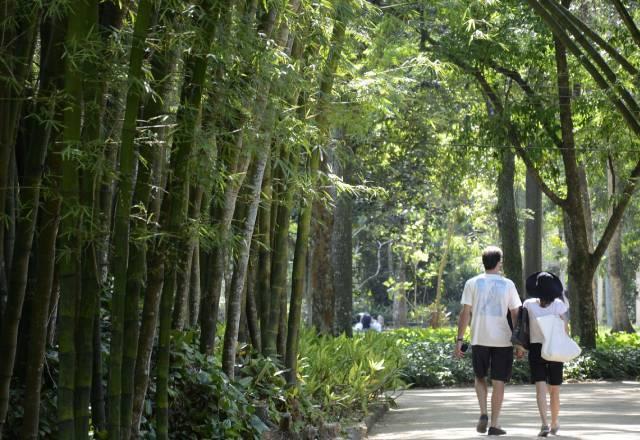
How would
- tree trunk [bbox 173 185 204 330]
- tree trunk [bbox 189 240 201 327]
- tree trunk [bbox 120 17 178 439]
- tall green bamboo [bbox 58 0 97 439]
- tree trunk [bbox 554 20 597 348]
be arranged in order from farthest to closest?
tree trunk [bbox 554 20 597 348]
tree trunk [bbox 189 240 201 327]
tree trunk [bbox 173 185 204 330]
tree trunk [bbox 120 17 178 439]
tall green bamboo [bbox 58 0 97 439]

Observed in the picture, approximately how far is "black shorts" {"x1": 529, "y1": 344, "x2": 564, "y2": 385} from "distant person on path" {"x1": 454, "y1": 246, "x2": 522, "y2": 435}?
0.20m

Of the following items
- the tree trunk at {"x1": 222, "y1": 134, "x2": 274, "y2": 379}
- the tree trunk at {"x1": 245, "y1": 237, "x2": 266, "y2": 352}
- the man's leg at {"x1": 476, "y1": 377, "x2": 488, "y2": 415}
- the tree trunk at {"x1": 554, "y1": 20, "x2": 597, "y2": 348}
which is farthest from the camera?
the tree trunk at {"x1": 554, "y1": 20, "x2": 597, "y2": 348}

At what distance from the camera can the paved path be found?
32.9 feet

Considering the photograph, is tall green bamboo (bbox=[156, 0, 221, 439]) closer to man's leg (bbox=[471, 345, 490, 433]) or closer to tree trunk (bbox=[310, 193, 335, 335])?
man's leg (bbox=[471, 345, 490, 433])

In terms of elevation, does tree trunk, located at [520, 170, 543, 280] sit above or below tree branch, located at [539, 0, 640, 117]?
below

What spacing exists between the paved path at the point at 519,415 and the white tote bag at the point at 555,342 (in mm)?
689

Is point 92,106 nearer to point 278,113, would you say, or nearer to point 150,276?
point 150,276

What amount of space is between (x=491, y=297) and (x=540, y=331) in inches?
20.1

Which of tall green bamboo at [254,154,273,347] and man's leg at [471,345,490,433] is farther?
man's leg at [471,345,490,433]

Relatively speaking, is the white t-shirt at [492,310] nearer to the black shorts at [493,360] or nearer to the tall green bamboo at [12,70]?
the black shorts at [493,360]

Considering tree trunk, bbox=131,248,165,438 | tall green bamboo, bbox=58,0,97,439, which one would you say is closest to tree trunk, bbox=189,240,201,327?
tree trunk, bbox=131,248,165,438

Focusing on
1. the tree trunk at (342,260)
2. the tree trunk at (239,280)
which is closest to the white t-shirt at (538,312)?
the tree trunk at (239,280)

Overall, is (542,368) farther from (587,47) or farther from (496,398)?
(587,47)

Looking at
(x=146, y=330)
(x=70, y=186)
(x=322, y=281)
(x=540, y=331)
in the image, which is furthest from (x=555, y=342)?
(x=322, y=281)
